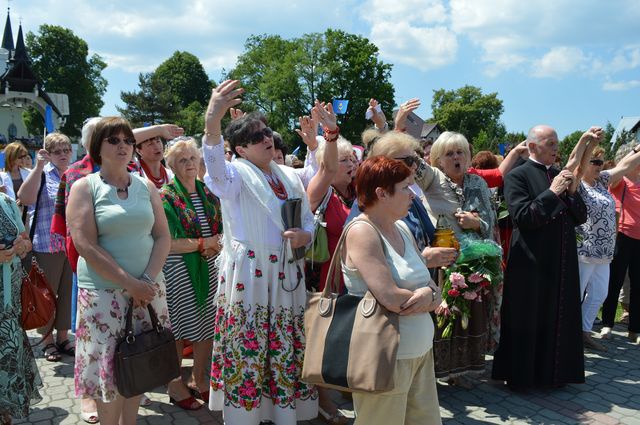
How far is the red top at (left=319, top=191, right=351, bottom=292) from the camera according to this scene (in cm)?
371

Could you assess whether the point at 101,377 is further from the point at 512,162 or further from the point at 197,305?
the point at 512,162

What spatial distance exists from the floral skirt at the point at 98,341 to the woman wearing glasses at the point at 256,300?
684 mm

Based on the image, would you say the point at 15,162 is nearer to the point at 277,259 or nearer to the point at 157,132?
the point at 157,132

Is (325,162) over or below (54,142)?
below

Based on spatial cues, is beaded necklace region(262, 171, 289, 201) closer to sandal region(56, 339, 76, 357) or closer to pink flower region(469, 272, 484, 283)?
pink flower region(469, 272, 484, 283)

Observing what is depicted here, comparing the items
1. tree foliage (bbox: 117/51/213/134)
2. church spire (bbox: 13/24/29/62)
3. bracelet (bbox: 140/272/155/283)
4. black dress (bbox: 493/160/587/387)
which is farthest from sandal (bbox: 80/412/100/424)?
church spire (bbox: 13/24/29/62)

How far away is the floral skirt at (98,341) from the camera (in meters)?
2.94

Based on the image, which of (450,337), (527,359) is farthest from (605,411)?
(450,337)

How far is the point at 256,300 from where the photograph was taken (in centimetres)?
331

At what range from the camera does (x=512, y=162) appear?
5.48 metres

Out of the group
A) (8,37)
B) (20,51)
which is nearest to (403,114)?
(20,51)

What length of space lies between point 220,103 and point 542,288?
125 inches

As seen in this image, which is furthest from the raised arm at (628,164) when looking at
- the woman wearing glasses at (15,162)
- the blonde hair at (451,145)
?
the woman wearing glasses at (15,162)

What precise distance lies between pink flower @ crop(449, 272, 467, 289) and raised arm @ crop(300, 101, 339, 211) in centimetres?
128
